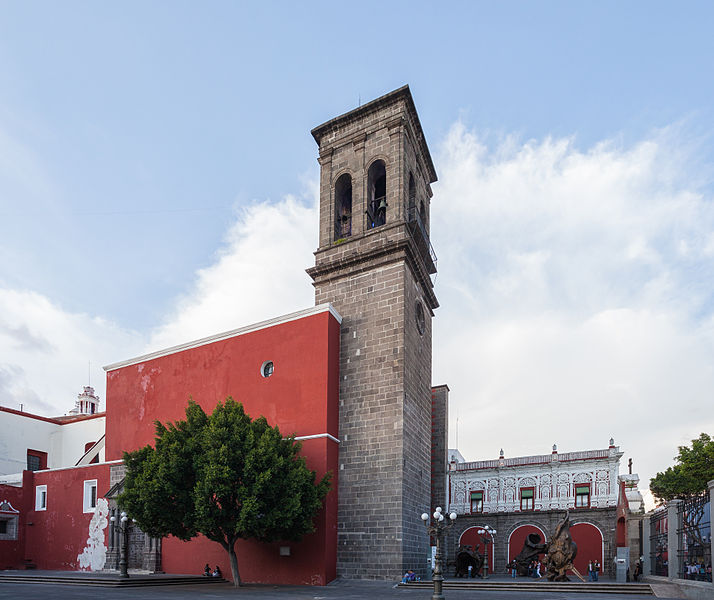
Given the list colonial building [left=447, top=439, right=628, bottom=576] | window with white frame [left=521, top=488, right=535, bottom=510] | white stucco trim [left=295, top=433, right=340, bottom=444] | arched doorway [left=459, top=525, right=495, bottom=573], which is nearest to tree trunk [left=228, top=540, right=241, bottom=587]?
white stucco trim [left=295, top=433, right=340, bottom=444]

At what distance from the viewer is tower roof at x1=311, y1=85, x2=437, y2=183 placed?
24719mm

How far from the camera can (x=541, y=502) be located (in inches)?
1426

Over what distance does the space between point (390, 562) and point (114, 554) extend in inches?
446

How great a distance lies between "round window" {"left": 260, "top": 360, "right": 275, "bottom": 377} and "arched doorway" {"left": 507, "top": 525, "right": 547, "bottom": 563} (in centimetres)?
1993

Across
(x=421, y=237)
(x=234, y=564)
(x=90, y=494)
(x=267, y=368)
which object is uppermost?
(x=421, y=237)

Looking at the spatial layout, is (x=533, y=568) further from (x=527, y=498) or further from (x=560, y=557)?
(x=560, y=557)

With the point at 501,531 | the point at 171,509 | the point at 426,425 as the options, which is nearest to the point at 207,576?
the point at 171,509

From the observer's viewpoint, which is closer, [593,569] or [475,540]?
[593,569]

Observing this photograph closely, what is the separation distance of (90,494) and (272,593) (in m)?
12.5

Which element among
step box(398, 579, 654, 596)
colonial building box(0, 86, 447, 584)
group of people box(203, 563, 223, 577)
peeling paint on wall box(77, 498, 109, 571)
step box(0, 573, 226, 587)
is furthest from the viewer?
peeling paint on wall box(77, 498, 109, 571)

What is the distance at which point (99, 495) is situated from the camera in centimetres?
2575

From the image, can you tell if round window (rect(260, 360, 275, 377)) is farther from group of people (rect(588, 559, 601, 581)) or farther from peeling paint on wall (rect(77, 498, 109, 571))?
group of people (rect(588, 559, 601, 581))

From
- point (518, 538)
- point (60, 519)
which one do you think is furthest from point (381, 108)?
point (518, 538)

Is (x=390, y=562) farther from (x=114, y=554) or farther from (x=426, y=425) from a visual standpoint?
(x=114, y=554)
